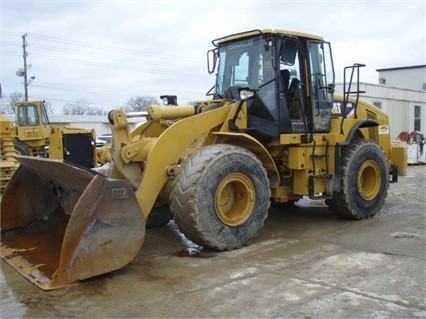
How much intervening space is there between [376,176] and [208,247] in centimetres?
356

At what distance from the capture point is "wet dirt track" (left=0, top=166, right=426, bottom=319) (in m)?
4.14

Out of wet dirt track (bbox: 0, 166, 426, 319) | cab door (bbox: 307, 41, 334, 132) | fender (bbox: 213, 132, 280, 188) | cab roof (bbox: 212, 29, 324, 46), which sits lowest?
wet dirt track (bbox: 0, 166, 426, 319)

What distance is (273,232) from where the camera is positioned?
7086mm

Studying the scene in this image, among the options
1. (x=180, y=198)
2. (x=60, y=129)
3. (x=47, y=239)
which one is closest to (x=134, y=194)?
(x=180, y=198)

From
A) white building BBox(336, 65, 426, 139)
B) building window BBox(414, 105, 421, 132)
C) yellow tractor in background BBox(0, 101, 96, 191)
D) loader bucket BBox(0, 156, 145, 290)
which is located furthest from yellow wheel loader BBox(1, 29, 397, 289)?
building window BBox(414, 105, 421, 132)

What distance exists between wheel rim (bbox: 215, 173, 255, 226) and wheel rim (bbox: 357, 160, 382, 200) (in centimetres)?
253

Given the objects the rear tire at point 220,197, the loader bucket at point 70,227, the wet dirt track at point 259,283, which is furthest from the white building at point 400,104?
the loader bucket at point 70,227

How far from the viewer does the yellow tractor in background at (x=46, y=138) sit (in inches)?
648

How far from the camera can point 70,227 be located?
4.59 metres

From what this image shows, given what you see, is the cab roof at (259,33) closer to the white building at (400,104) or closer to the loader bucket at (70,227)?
the loader bucket at (70,227)

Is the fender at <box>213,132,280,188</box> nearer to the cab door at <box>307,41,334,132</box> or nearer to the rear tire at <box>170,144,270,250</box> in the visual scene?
the rear tire at <box>170,144,270,250</box>

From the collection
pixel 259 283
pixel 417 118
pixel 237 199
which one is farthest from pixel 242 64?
pixel 417 118

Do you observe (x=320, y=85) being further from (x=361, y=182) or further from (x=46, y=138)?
(x=46, y=138)

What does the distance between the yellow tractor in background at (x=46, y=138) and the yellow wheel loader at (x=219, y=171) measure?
9.84 m
